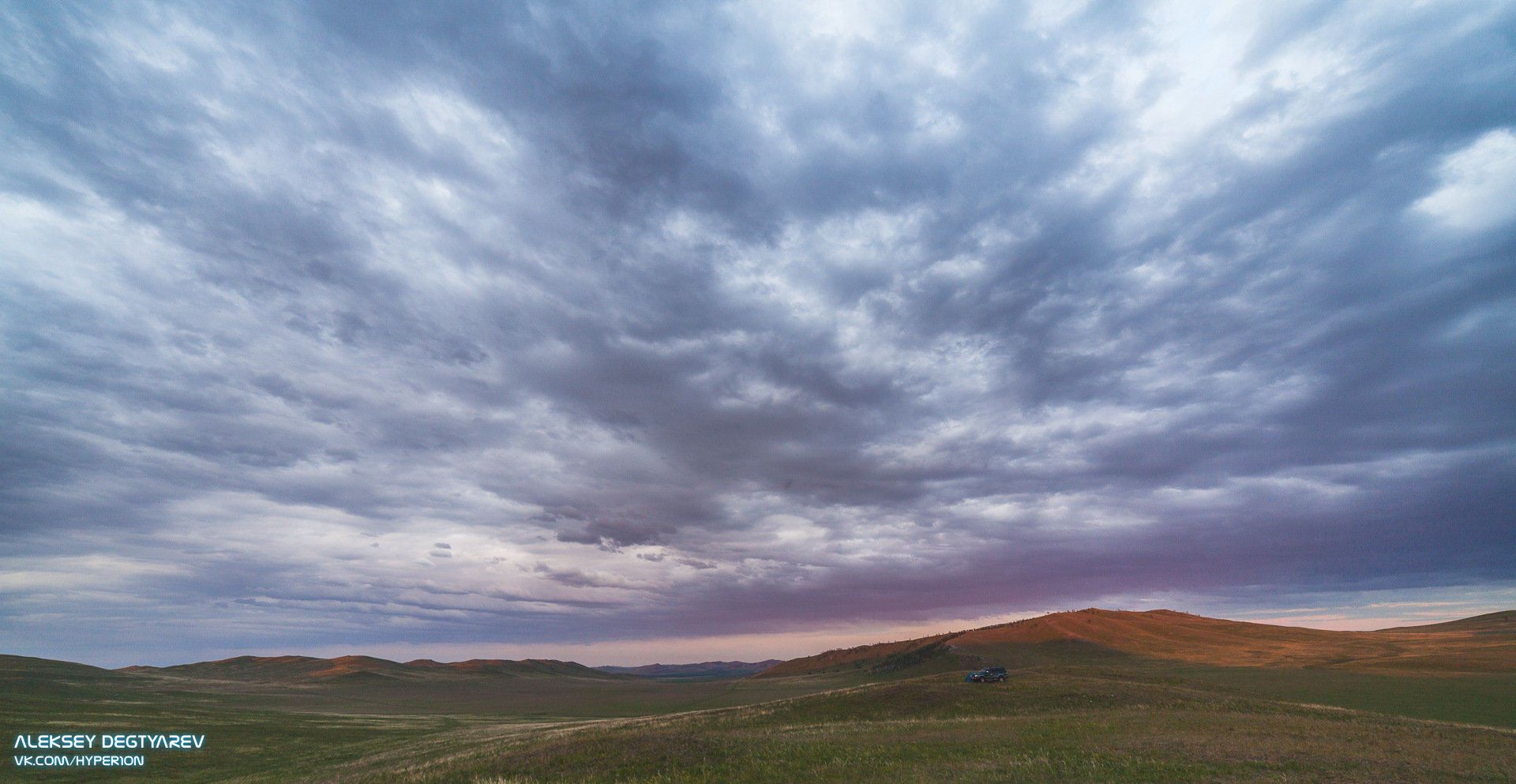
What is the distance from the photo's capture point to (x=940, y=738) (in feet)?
94.5

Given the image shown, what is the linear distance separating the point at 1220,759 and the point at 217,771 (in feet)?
196

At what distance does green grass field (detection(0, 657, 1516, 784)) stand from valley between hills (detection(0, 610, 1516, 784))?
19cm

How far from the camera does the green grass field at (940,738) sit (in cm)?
2172

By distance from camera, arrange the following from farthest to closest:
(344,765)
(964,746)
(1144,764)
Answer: (344,765)
(964,746)
(1144,764)

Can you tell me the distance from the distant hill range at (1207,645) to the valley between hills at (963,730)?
4.25 feet

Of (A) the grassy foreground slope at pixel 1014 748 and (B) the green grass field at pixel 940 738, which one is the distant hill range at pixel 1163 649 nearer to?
(B) the green grass field at pixel 940 738

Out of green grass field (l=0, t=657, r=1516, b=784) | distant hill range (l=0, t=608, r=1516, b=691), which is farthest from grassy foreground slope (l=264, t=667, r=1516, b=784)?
distant hill range (l=0, t=608, r=1516, b=691)

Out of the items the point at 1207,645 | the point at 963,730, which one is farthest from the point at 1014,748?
the point at 1207,645

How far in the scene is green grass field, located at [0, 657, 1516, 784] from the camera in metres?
21.7

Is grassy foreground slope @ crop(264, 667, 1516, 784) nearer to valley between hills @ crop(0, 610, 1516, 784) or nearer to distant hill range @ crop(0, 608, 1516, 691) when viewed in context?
valley between hills @ crop(0, 610, 1516, 784)

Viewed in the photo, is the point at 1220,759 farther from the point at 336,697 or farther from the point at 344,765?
the point at 336,697

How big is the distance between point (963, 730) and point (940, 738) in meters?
3.77

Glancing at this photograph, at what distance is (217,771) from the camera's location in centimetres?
4112

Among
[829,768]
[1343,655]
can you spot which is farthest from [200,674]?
[1343,655]
